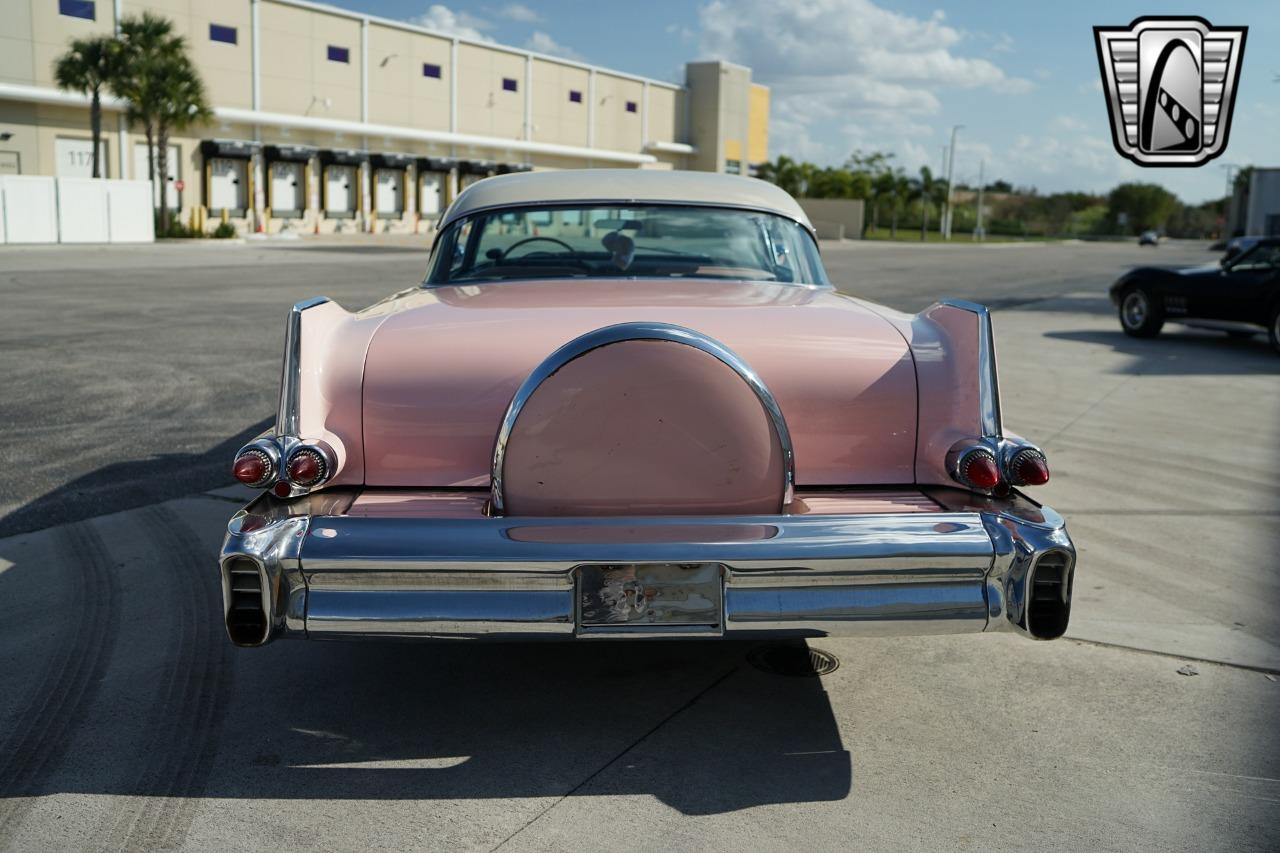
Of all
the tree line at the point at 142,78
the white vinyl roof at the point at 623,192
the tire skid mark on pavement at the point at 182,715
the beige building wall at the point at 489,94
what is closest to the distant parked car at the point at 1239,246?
the white vinyl roof at the point at 623,192

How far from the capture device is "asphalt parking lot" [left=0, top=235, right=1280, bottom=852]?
2.86 m

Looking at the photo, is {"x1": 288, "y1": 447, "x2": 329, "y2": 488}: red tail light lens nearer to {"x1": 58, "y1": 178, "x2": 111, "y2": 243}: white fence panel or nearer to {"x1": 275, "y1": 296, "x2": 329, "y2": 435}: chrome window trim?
{"x1": 275, "y1": 296, "x2": 329, "y2": 435}: chrome window trim

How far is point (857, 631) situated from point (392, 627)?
3.84 feet

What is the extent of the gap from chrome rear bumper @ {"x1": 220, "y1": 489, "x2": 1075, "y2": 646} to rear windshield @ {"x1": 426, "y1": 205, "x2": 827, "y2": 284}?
1.99m

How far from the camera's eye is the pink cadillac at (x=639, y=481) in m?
2.89

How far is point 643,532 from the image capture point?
2939mm

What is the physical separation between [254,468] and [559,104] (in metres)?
56.9

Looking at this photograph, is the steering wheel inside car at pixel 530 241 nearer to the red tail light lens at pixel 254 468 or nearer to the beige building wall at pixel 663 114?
the red tail light lens at pixel 254 468

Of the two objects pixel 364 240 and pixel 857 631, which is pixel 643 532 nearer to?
pixel 857 631

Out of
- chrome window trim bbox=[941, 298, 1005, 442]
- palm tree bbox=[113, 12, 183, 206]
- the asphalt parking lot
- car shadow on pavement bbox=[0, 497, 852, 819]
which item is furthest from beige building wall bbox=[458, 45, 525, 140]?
chrome window trim bbox=[941, 298, 1005, 442]

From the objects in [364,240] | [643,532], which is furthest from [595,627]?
[364,240]

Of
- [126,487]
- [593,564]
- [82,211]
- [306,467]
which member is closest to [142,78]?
[82,211]

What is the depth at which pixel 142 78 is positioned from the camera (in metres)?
34.4

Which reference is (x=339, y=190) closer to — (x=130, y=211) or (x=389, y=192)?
(x=389, y=192)
